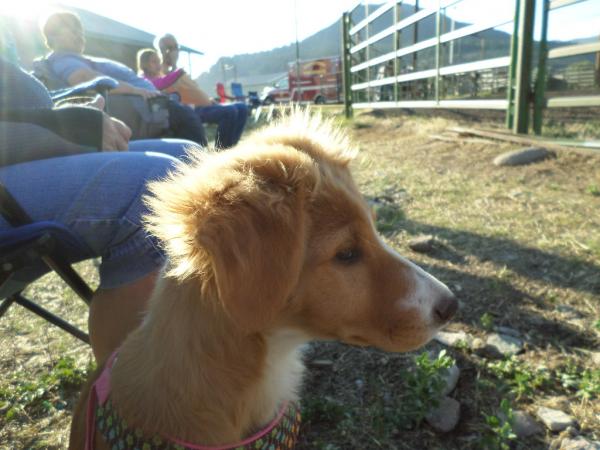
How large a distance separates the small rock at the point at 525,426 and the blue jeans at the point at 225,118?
187 inches

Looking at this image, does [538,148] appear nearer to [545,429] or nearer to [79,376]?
[545,429]

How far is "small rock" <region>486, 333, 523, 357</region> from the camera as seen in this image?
7.49 feet

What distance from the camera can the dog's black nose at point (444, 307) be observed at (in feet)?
5.23

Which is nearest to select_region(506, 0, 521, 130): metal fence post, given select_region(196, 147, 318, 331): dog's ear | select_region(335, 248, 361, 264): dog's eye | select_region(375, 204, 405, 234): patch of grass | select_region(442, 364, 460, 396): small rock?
select_region(375, 204, 405, 234): patch of grass

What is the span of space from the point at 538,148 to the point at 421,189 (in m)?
1.51

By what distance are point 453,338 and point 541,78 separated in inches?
178

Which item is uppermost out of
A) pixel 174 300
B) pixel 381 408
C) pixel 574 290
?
pixel 174 300

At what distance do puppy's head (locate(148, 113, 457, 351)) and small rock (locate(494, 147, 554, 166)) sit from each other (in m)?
4.12

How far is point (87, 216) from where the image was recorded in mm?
1674

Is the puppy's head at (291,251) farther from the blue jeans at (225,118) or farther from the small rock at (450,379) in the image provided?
the blue jeans at (225,118)

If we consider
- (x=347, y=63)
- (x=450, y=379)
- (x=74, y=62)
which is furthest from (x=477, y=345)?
(x=347, y=63)

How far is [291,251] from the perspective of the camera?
1334mm

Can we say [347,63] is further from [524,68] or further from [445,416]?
[445,416]

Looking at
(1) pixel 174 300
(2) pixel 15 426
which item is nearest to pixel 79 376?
(2) pixel 15 426
